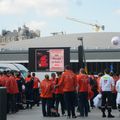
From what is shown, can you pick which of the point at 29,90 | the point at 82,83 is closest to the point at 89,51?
the point at 29,90

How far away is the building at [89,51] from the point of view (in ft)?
235

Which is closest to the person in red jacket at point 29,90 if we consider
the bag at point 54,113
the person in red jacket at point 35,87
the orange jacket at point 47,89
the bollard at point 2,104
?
the person in red jacket at point 35,87

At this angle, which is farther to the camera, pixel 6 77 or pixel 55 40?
pixel 55 40

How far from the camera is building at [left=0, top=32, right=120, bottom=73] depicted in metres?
71.6

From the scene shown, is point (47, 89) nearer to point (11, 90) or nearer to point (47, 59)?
point (11, 90)

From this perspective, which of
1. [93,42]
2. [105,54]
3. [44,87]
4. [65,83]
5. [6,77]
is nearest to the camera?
[65,83]

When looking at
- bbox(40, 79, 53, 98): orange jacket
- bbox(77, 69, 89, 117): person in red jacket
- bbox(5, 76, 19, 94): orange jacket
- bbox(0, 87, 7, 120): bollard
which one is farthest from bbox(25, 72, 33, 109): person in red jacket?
bbox(0, 87, 7, 120): bollard

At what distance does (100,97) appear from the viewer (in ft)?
71.4

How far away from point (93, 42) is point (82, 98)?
2996 inches

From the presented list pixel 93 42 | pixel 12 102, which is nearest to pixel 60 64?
pixel 12 102

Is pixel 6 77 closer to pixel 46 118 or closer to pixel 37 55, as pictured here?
pixel 46 118

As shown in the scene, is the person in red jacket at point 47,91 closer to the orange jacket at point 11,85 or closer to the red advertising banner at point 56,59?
the orange jacket at point 11,85

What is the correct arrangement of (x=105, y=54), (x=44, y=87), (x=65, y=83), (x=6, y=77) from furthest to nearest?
(x=105, y=54) → (x=6, y=77) → (x=44, y=87) → (x=65, y=83)

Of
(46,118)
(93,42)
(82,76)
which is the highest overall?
(93,42)
